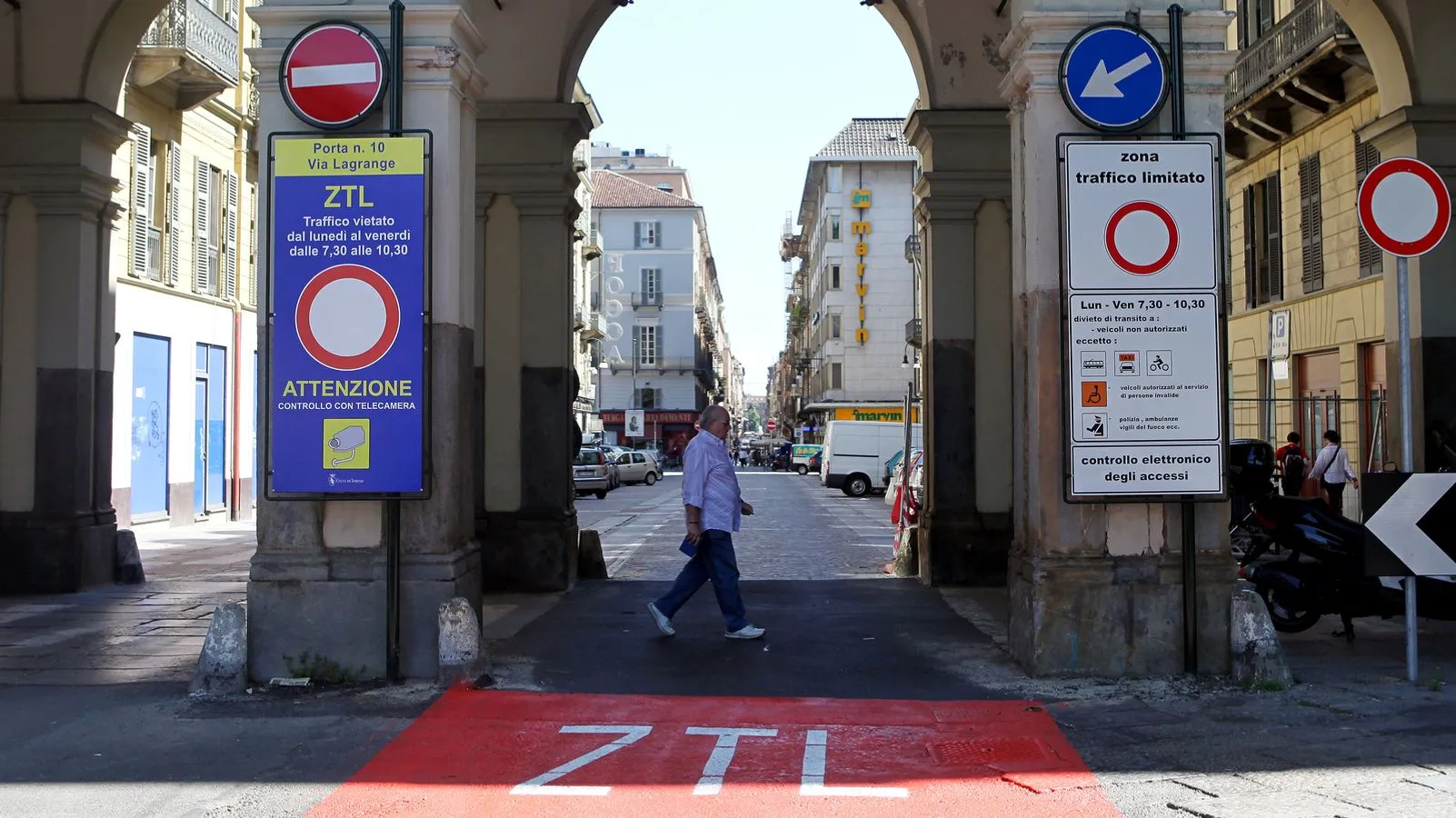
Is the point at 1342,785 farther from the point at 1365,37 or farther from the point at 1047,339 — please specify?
the point at 1365,37

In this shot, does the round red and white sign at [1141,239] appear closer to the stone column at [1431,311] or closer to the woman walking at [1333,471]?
the stone column at [1431,311]

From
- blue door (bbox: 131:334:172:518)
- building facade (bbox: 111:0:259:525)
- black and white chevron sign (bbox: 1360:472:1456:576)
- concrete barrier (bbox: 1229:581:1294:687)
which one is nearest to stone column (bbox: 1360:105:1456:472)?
black and white chevron sign (bbox: 1360:472:1456:576)

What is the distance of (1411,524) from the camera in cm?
762

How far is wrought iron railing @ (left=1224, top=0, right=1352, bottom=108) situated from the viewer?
1888 cm

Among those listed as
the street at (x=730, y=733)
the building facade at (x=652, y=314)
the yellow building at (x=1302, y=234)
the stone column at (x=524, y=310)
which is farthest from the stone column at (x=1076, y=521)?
the building facade at (x=652, y=314)

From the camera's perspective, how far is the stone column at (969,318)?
12406 millimetres

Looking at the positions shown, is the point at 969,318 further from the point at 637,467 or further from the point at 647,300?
the point at 647,300

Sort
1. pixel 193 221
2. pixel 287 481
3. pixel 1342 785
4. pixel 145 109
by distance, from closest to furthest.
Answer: pixel 1342 785
pixel 287 481
pixel 145 109
pixel 193 221

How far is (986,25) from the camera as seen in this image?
12359 millimetres

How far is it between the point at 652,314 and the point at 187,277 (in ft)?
222

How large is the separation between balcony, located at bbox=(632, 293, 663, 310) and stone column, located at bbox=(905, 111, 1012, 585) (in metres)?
79.8

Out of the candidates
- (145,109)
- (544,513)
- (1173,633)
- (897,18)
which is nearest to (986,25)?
(897,18)

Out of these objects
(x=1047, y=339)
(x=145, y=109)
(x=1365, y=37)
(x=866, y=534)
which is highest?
(x=145, y=109)

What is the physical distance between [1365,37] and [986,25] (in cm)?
336
